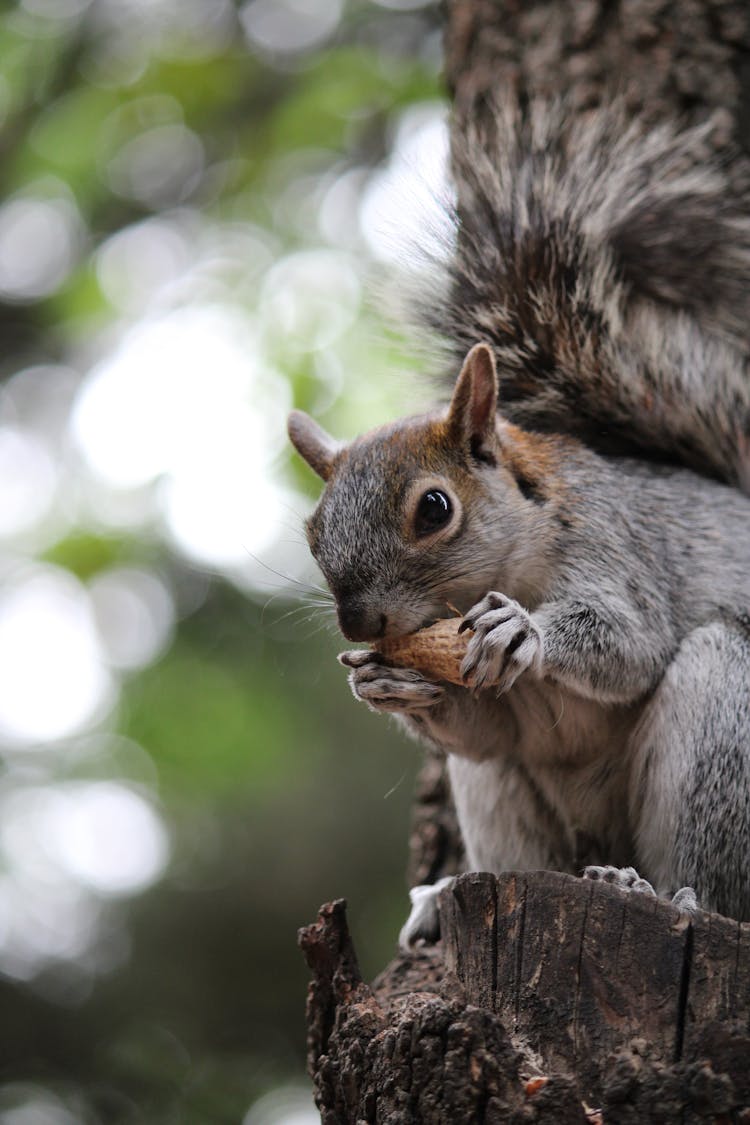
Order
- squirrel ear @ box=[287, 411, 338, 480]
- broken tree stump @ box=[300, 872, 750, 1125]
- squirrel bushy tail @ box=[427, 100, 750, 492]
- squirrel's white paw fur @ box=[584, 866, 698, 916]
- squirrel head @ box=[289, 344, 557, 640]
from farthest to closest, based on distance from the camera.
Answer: squirrel bushy tail @ box=[427, 100, 750, 492] < squirrel ear @ box=[287, 411, 338, 480] < squirrel head @ box=[289, 344, 557, 640] < squirrel's white paw fur @ box=[584, 866, 698, 916] < broken tree stump @ box=[300, 872, 750, 1125]

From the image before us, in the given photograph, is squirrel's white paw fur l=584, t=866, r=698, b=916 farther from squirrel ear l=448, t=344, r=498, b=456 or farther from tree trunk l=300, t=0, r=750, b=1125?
squirrel ear l=448, t=344, r=498, b=456

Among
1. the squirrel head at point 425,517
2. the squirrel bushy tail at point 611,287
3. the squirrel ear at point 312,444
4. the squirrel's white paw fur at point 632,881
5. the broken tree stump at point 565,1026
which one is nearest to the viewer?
the broken tree stump at point 565,1026

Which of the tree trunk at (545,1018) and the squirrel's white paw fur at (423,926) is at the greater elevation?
the tree trunk at (545,1018)

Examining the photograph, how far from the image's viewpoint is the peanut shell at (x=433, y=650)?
197cm

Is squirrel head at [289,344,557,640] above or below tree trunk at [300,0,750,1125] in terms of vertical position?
above

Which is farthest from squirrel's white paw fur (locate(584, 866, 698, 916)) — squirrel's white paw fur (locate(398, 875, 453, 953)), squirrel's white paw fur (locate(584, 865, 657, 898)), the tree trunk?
squirrel's white paw fur (locate(398, 875, 453, 953))

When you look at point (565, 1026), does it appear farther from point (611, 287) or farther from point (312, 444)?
point (611, 287)

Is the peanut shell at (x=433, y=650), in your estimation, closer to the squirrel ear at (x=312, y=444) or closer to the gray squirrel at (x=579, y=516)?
the gray squirrel at (x=579, y=516)

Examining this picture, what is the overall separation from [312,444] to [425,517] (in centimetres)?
43

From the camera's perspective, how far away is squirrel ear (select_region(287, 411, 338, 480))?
237 centimetres

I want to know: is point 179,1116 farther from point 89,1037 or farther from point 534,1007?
point 534,1007

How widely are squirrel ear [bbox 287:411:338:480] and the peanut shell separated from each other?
44cm

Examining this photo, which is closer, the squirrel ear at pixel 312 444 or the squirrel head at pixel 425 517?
the squirrel head at pixel 425 517

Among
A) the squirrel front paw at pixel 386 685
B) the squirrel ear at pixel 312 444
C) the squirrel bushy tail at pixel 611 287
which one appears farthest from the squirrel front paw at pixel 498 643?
the squirrel bushy tail at pixel 611 287
